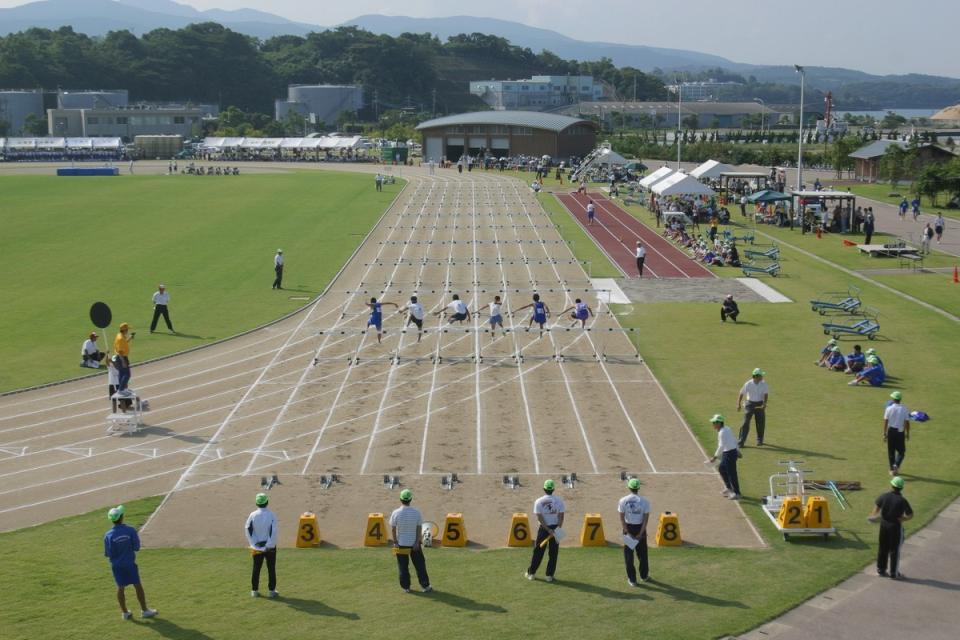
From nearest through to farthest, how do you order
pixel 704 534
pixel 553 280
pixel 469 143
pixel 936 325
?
pixel 704 534
pixel 936 325
pixel 553 280
pixel 469 143

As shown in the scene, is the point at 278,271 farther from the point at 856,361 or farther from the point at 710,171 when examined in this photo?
the point at 710,171

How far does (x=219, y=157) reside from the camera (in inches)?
4867

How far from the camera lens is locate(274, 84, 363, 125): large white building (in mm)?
185238

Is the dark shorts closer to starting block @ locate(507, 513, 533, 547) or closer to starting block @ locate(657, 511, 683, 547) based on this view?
starting block @ locate(507, 513, 533, 547)

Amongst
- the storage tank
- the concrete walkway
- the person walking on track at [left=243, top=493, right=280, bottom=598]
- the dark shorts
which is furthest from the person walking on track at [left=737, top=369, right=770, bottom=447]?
the storage tank

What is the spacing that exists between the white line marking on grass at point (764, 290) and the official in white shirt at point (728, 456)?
18.9 metres

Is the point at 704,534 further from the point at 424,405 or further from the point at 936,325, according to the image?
the point at 936,325

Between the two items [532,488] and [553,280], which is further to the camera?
[553,280]

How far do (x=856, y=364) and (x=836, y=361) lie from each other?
2.16ft

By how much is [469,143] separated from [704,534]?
9866 cm

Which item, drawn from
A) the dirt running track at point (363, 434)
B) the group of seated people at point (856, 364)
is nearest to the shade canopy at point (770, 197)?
the dirt running track at point (363, 434)

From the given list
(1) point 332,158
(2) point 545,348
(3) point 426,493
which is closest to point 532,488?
(3) point 426,493

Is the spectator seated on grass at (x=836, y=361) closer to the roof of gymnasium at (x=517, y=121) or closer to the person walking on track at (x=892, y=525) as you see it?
the person walking on track at (x=892, y=525)

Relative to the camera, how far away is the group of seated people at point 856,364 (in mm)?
24406
